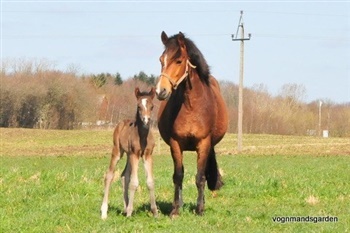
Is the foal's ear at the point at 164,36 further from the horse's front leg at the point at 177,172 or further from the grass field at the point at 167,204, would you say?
the grass field at the point at 167,204

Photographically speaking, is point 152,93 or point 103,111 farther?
point 103,111

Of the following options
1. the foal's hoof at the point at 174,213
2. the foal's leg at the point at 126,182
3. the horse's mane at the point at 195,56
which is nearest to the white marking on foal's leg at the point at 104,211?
the foal's leg at the point at 126,182

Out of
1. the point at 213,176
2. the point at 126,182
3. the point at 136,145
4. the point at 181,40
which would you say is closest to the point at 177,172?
the point at 126,182

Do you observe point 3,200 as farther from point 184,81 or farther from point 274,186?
point 274,186

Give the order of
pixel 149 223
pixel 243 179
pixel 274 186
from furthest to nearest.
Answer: pixel 243 179
pixel 274 186
pixel 149 223

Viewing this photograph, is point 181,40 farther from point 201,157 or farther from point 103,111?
point 103,111

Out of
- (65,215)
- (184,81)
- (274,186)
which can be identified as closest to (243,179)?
(274,186)

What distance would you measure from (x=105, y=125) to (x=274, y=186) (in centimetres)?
9006

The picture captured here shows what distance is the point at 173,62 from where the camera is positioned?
941cm

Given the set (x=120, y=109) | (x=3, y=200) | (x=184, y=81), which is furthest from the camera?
(x=120, y=109)

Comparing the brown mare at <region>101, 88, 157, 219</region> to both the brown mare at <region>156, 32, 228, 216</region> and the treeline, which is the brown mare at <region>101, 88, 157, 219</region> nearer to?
the brown mare at <region>156, 32, 228, 216</region>

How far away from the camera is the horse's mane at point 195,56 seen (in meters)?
9.53

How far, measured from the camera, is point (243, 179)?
13.8m

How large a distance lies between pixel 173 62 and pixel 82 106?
299 ft
